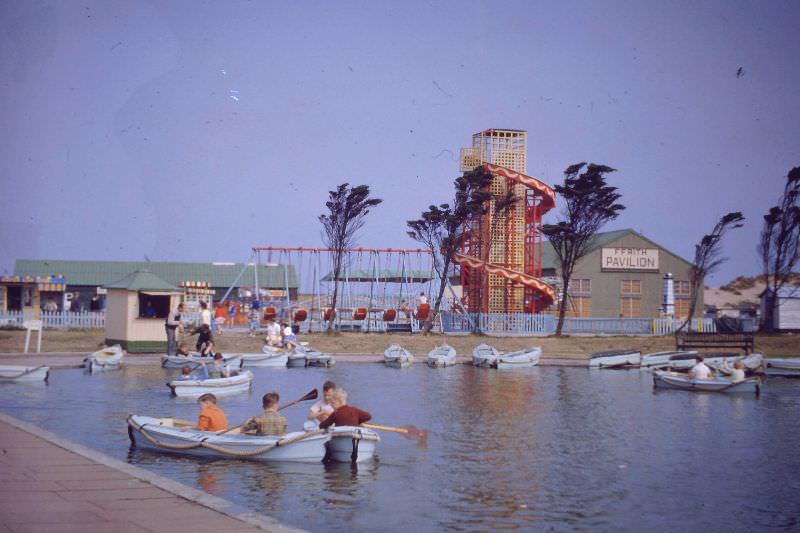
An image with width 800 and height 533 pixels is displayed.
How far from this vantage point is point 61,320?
50.1 meters

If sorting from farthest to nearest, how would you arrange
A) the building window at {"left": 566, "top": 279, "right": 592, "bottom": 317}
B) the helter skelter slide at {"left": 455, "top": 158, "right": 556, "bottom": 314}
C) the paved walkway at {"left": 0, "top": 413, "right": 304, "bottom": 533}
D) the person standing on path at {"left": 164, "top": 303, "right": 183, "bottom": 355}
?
the building window at {"left": 566, "top": 279, "right": 592, "bottom": 317}, the helter skelter slide at {"left": 455, "top": 158, "right": 556, "bottom": 314}, the person standing on path at {"left": 164, "top": 303, "right": 183, "bottom": 355}, the paved walkway at {"left": 0, "top": 413, "right": 304, "bottom": 533}

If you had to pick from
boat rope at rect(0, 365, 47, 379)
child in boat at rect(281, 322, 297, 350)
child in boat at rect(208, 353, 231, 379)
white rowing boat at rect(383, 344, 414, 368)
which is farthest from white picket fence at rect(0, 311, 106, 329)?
child in boat at rect(208, 353, 231, 379)

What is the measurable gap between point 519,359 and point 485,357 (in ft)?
5.35

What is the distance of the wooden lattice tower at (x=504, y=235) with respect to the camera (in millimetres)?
60625

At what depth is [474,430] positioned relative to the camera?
2191 cm

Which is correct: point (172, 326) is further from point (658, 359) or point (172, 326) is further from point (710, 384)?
point (658, 359)

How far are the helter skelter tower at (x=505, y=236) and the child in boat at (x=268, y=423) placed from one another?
42354 mm

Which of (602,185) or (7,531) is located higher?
(602,185)

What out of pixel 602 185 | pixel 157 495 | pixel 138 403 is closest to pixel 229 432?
pixel 157 495

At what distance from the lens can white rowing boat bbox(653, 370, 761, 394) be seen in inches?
1237

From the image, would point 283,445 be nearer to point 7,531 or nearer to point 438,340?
point 7,531

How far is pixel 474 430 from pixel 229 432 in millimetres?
7027

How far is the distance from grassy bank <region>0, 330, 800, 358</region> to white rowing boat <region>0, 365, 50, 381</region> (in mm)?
13153

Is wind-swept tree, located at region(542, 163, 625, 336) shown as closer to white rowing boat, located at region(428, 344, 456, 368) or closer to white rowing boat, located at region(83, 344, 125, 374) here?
white rowing boat, located at region(428, 344, 456, 368)
